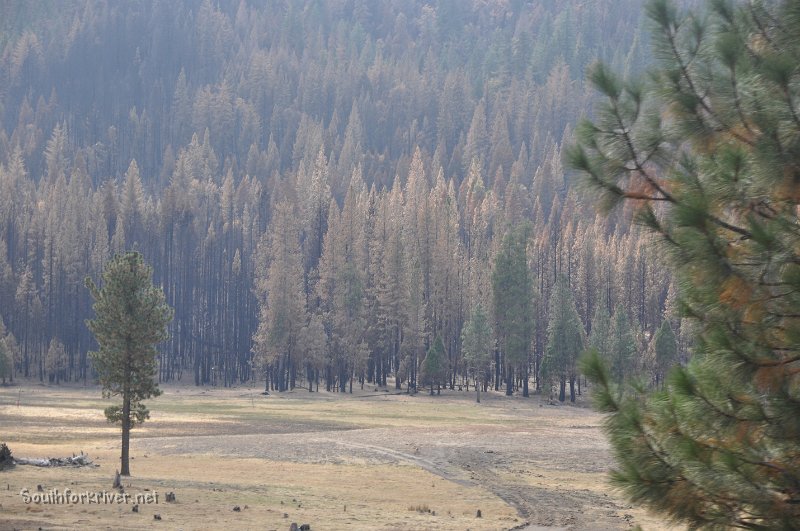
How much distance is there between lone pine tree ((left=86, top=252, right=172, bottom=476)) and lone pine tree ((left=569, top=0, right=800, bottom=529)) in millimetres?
26235

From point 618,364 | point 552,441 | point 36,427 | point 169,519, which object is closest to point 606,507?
point 169,519

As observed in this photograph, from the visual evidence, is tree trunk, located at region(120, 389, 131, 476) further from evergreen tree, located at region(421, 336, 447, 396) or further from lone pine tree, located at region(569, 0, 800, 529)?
evergreen tree, located at region(421, 336, 447, 396)

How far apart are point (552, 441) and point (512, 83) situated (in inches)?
5578

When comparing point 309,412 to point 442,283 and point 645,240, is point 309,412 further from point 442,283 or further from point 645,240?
point 645,240

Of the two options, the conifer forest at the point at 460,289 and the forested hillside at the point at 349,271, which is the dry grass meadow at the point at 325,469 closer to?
the conifer forest at the point at 460,289

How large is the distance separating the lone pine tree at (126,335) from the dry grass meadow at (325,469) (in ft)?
8.96

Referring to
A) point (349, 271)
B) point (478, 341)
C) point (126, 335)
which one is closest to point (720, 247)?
point (126, 335)

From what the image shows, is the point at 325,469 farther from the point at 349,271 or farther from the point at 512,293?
the point at 349,271

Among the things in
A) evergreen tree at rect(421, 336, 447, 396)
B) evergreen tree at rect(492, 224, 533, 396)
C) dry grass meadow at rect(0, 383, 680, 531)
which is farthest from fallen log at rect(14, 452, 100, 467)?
evergreen tree at rect(492, 224, 533, 396)

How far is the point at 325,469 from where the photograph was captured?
42000 millimetres

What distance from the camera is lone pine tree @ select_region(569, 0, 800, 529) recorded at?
Answer: 10172mm

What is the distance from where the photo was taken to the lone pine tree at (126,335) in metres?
35.2

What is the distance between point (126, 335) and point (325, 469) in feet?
35.7

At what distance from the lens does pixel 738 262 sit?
405 inches
